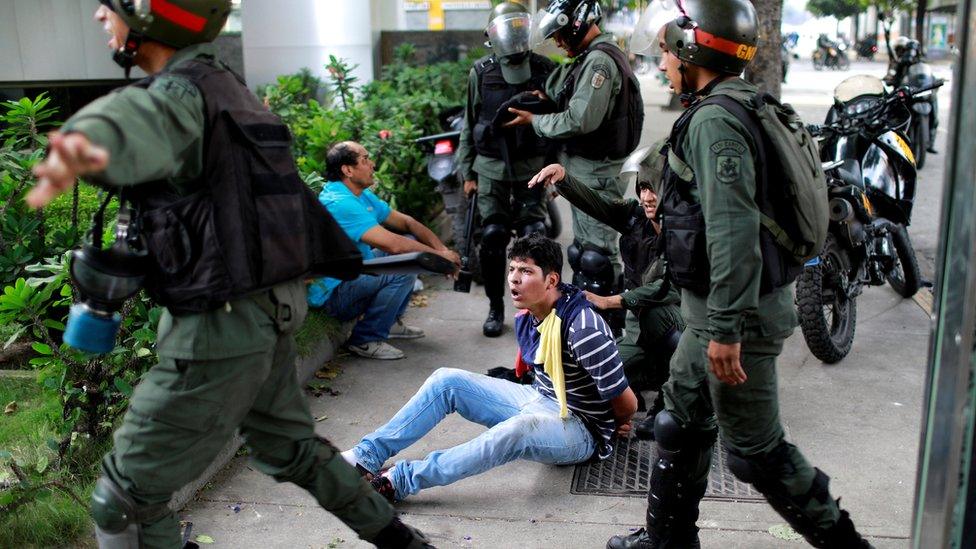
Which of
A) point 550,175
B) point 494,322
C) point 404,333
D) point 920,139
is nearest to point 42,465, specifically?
point 550,175

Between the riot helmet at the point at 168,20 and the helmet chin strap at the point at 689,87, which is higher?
the riot helmet at the point at 168,20

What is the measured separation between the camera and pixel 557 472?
413 centimetres

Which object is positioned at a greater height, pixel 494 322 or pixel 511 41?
pixel 511 41

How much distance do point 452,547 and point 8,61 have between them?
667 cm

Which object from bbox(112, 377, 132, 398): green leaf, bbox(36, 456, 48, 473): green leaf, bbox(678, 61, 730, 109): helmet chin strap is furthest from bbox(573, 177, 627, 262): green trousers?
bbox(36, 456, 48, 473): green leaf

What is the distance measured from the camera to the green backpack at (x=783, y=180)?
2.89 metres

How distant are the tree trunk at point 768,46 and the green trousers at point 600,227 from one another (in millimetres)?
2457

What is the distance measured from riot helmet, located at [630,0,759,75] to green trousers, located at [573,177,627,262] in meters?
2.37

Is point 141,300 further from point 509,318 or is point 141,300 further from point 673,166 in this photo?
point 509,318

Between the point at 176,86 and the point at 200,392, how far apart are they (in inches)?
30.2

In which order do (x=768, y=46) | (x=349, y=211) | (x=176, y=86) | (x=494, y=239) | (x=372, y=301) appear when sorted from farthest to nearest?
(x=768, y=46), (x=494, y=239), (x=372, y=301), (x=349, y=211), (x=176, y=86)

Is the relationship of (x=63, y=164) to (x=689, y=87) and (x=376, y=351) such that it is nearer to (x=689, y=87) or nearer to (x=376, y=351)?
(x=689, y=87)

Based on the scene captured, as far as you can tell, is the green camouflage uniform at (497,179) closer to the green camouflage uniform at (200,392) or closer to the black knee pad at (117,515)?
the green camouflage uniform at (200,392)

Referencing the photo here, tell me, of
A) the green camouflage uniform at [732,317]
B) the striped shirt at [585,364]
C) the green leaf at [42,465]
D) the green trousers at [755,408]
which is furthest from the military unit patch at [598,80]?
the green leaf at [42,465]
